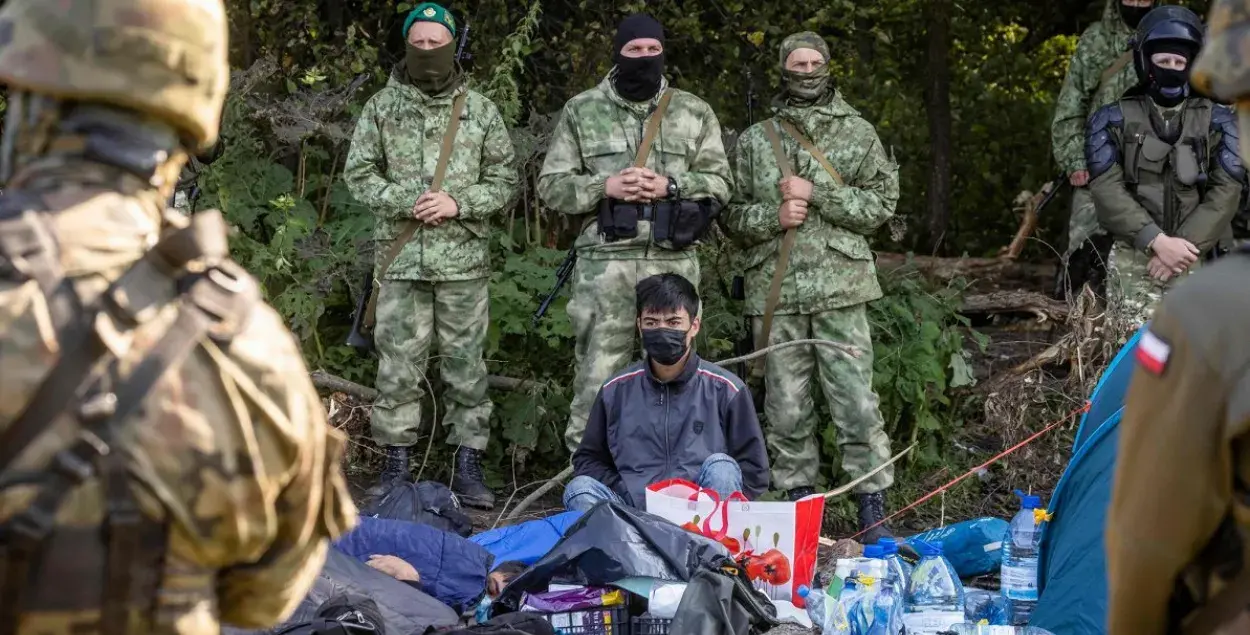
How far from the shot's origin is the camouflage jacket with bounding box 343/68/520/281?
6750 millimetres

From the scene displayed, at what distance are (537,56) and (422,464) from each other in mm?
3078

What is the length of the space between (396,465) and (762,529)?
A: 2116 mm

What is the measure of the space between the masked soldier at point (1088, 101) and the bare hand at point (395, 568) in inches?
155

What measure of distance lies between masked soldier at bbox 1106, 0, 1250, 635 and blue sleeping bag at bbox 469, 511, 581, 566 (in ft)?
11.4

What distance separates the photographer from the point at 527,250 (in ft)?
26.0

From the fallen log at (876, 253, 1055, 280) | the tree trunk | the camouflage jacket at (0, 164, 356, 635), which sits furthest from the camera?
the tree trunk

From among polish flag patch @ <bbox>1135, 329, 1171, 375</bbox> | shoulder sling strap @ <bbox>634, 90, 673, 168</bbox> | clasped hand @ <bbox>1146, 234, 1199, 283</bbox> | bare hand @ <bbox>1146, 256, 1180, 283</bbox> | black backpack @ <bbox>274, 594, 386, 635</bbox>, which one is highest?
shoulder sling strap @ <bbox>634, 90, 673, 168</bbox>

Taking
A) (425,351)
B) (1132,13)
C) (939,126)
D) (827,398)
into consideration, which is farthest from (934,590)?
(939,126)

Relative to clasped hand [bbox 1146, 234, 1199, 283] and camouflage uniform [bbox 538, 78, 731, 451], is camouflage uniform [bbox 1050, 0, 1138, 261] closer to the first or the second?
clasped hand [bbox 1146, 234, 1199, 283]

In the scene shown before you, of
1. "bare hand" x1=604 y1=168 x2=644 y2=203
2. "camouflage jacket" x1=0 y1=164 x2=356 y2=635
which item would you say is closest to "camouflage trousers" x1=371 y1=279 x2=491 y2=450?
"bare hand" x1=604 y1=168 x2=644 y2=203

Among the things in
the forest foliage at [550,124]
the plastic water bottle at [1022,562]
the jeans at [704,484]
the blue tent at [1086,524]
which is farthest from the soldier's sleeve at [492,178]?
the blue tent at [1086,524]

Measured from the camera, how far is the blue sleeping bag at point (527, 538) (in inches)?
222

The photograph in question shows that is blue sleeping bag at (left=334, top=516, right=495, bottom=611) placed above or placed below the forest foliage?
below

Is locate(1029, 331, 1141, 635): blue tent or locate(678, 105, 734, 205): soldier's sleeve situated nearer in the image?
locate(1029, 331, 1141, 635): blue tent
